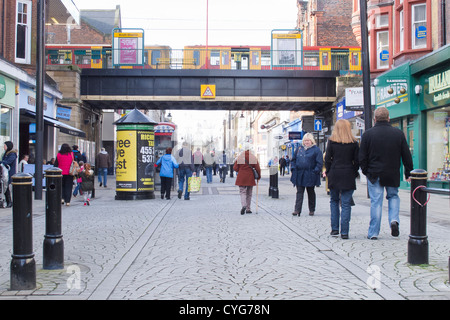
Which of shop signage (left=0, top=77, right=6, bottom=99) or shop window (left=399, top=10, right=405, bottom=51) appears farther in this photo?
shop window (left=399, top=10, right=405, bottom=51)

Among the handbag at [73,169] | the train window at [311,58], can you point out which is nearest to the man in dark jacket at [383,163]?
the handbag at [73,169]

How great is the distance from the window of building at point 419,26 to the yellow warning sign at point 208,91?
45.8 feet

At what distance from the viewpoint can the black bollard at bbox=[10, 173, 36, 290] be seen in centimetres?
450

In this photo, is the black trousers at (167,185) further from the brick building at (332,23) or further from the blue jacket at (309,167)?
the brick building at (332,23)

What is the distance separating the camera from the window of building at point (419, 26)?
64.2 feet

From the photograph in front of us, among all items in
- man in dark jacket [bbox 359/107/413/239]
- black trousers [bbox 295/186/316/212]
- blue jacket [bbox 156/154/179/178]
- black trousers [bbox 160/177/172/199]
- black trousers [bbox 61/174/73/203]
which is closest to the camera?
man in dark jacket [bbox 359/107/413/239]

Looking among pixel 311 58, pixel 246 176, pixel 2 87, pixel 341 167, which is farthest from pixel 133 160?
pixel 311 58

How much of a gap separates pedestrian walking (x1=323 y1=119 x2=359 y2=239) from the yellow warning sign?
23901mm

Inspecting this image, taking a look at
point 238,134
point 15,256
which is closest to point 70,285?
point 15,256

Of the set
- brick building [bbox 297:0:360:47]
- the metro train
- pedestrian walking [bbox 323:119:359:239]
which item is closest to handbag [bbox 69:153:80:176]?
pedestrian walking [bbox 323:119:359:239]

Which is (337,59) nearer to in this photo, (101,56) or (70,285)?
(101,56)

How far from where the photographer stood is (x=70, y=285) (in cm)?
467

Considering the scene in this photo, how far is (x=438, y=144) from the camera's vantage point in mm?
18500

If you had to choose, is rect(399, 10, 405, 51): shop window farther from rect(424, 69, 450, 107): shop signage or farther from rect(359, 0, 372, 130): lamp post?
rect(359, 0, 372, 130): lamp post
